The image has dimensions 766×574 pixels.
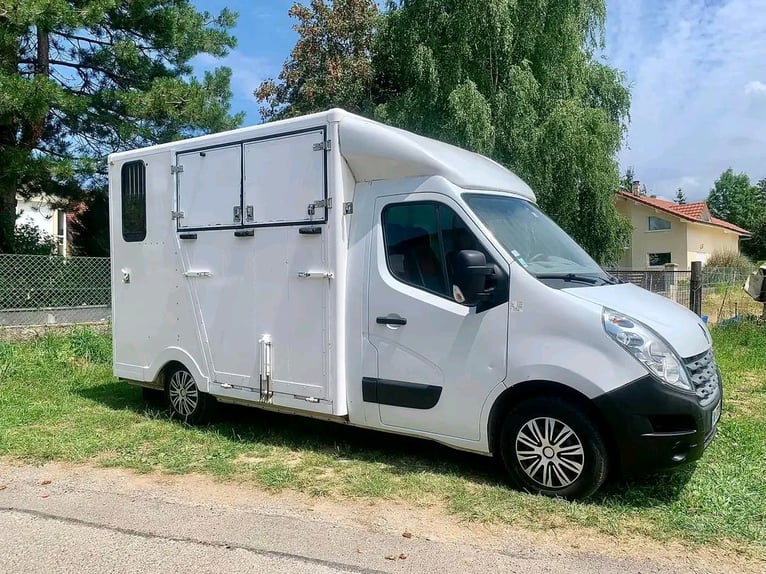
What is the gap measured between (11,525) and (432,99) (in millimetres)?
13689

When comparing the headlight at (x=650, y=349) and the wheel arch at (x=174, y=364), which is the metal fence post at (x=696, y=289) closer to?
the headlight at (x=650, y=349)

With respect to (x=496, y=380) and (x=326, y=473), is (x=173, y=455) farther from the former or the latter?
(x=496, y=380)

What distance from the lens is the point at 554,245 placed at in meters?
5.20

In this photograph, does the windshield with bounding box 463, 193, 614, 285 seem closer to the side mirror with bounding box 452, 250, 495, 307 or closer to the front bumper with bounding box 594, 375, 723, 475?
the side mirror with bounding box 452, 250, 495, 307

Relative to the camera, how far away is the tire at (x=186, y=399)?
6.51 meters

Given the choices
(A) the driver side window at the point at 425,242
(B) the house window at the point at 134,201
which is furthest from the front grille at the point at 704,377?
(B) the house window at the point at 134,201

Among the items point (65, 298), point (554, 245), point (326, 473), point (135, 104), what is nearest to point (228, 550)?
point (326, 473)

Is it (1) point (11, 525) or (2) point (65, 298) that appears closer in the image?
(1) point (11, 525)

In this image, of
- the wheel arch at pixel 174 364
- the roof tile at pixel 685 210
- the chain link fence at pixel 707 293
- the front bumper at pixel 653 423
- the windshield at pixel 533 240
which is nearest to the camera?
the front bumper at pixel 653 423

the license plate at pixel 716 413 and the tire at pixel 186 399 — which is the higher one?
the license plate at pixel 716 413

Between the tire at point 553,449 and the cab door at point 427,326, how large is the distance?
295 mm

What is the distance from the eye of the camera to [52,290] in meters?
11.3

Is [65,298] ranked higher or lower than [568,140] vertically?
lower

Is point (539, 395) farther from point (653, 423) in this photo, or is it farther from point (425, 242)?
point (425, 242)
